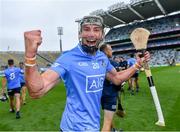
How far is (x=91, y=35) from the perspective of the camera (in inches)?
139

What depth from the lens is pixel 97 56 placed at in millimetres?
3719

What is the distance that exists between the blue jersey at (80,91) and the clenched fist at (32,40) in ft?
2.24

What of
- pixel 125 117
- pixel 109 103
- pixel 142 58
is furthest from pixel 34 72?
pixel 125 117

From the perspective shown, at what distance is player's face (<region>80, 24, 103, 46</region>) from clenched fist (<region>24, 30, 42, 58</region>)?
89cm

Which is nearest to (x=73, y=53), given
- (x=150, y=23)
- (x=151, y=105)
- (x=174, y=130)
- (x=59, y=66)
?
(x=59, y=66)

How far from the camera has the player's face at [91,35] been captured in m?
3.53

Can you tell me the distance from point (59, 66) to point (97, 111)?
0.60 meters

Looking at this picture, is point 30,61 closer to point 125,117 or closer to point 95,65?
point 95,65

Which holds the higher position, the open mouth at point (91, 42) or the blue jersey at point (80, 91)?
the open mouth at point (91, 42)

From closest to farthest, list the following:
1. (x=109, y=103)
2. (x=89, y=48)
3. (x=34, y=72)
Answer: (x=34, y=72) < (x=89, y=48) < (x=109, y=103)

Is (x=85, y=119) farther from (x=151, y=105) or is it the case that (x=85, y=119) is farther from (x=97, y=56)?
(x=151, y=105)

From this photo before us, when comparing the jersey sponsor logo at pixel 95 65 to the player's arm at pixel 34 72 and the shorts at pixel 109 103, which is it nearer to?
the player's arm at pixel 34 72

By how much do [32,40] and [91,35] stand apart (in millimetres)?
967

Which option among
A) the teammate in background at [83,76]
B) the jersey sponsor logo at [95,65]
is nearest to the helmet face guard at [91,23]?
the teammate in background at [83,76]
